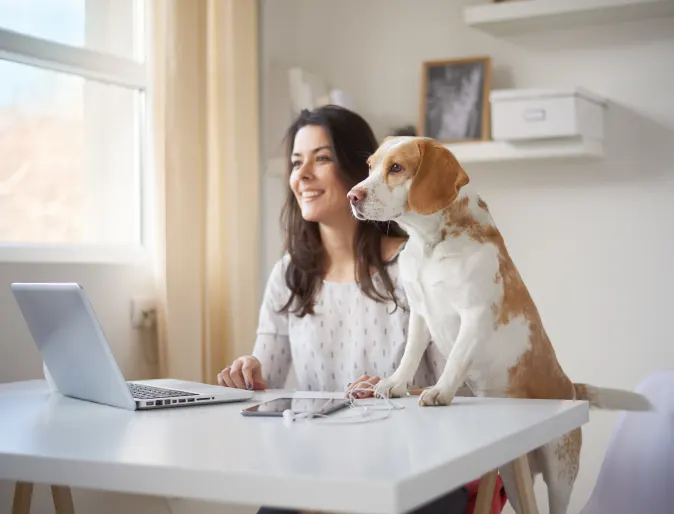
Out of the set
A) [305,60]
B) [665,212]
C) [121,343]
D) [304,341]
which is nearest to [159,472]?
[304,341]

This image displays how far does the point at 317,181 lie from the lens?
1919 millimetres

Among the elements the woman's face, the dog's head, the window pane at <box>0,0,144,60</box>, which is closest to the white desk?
the dog's head

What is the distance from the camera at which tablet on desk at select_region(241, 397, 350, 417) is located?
1.18 m

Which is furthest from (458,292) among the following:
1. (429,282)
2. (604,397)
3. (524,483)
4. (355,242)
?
(355,242)

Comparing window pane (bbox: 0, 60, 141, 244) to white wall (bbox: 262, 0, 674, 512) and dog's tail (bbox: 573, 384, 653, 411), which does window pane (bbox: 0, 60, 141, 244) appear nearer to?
white wall (bbox: 262, 0, 674, 512)

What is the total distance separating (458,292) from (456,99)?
134 cm

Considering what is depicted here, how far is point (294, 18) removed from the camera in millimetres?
2844

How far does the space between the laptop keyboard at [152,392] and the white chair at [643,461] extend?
0.97 m

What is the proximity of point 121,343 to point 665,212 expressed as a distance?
1.51m

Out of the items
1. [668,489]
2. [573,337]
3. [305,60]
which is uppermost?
[305,60]

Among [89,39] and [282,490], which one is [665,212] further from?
[282,490]

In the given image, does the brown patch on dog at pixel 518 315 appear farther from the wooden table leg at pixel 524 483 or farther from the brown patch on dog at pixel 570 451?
the wooden table leg at pixel 524 483

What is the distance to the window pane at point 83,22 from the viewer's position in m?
2.04

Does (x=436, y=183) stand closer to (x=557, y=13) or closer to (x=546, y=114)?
(x=546, y=114)
